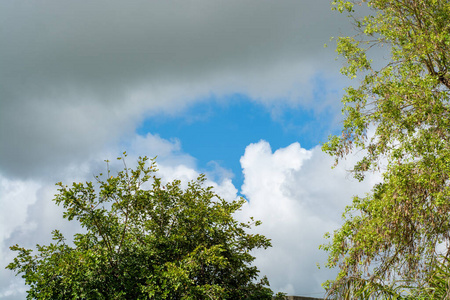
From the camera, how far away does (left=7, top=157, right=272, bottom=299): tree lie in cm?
1035

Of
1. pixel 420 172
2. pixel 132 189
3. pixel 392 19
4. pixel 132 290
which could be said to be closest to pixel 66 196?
pixel 132 189

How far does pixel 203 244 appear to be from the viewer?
11961 millimetres

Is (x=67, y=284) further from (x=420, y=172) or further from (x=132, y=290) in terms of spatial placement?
(x=420, y=172)

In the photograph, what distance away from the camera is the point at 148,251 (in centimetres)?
1138

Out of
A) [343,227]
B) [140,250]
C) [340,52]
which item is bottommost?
[140,250]

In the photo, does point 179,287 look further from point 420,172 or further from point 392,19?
point 392,19

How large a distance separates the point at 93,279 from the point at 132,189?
235 centimetres

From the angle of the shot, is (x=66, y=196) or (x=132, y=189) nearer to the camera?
(x=66, y=196)

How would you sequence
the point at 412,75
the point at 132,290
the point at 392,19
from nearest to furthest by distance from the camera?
the point at 132,290 → the point at 412,75 → the point at 392,19

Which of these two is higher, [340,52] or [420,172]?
[340,52]

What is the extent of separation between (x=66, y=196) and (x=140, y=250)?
7.24 ft

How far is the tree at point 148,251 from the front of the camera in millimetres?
10352

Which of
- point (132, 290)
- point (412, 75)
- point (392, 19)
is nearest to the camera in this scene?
point (132, 290)

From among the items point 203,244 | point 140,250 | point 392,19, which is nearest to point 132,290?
point 140,250
